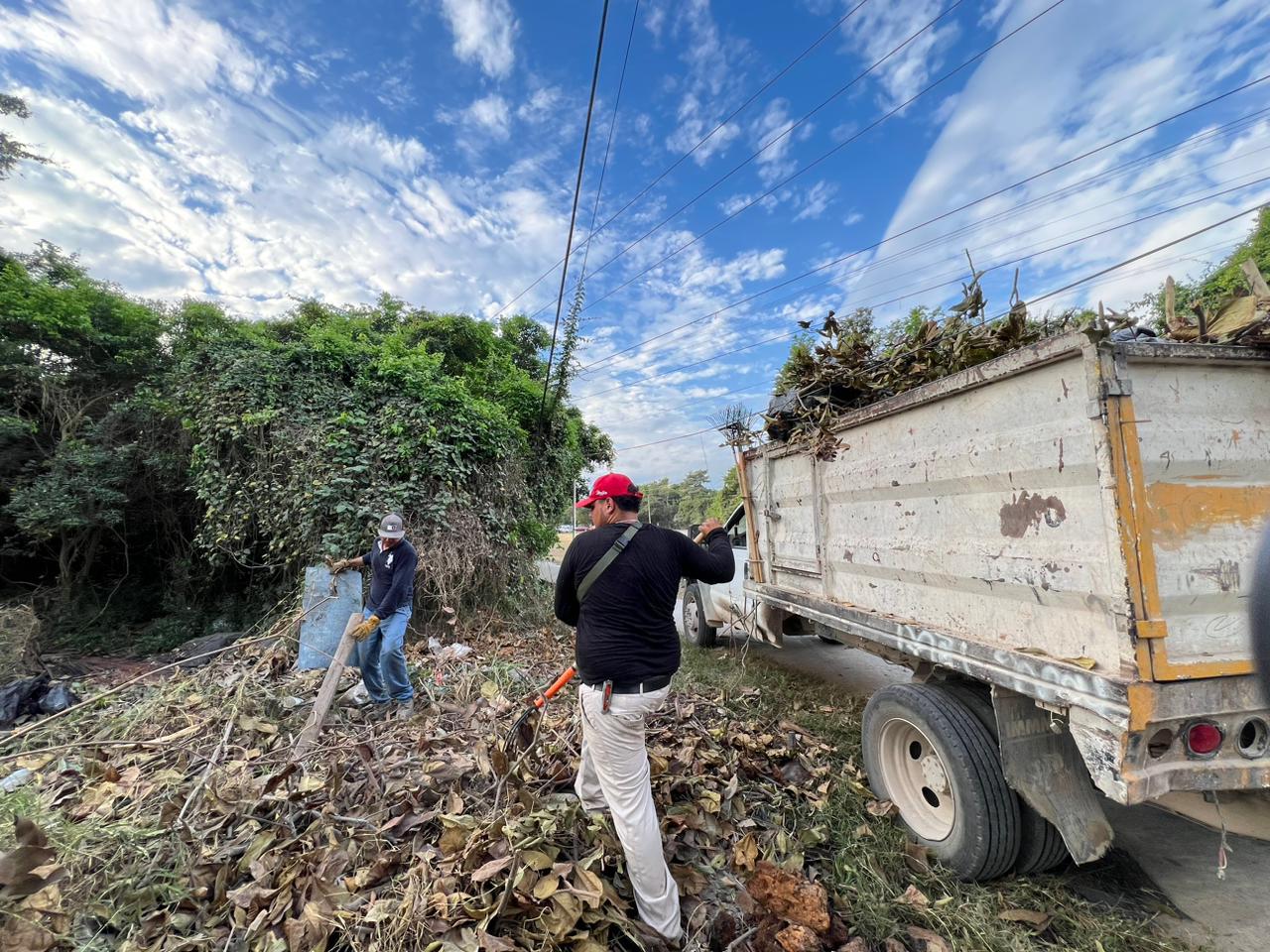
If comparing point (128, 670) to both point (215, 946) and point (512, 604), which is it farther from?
point (215, 946)

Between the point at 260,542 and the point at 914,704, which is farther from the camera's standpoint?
the point at 260,542

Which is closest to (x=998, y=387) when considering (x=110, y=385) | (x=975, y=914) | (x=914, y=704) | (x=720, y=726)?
(x=914, y=704)

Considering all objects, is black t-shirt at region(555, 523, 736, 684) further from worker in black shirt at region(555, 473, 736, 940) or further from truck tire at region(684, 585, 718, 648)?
truck tire at region(684, 585, 718, 648)

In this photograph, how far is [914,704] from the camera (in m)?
2.60

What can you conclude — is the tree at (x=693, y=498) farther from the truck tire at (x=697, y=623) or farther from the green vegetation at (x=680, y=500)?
the truck tire at (x=697, y=623)

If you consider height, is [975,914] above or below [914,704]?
below

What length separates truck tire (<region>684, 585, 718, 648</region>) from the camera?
247 inches

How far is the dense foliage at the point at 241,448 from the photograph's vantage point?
21.3 ft

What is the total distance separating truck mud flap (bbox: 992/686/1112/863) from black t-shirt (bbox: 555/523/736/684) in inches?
53.4

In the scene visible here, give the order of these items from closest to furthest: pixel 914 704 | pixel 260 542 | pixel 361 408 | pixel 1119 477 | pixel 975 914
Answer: pixel 1119 477 → pixel 975 914 → pixel 914 704 → pixel 361 408 → pixel 260 542

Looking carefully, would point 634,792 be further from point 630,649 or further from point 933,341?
point 933,341

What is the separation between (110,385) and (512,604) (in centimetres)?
906

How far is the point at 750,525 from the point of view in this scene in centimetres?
463

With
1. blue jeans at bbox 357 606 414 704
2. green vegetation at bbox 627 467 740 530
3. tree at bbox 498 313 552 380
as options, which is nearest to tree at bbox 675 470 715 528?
green vegetation at bbox 627 467 740 530
